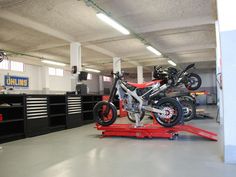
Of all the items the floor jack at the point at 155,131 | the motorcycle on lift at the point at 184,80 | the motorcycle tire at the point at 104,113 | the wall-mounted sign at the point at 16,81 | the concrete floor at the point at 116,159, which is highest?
the wall-mounted sign at the point at 16,81

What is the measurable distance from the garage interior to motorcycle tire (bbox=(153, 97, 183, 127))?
38 cm

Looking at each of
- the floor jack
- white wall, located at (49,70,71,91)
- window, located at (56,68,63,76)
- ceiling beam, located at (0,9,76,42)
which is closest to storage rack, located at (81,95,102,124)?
ceiling beam, located at (0,9,76,42)

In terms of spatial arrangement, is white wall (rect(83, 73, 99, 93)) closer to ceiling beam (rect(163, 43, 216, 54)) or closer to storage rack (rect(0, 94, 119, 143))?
ceiling beam (rect(163, 43, 216, 54))

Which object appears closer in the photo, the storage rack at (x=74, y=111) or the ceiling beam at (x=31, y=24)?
the ceiling beam at (x=31, y=24)

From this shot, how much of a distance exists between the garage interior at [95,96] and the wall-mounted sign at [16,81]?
0.11m

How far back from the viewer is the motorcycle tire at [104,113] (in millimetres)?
4922

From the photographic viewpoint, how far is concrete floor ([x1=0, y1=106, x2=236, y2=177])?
254 centimetres

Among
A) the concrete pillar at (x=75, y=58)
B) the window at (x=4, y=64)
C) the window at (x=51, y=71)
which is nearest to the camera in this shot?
the concrete pillar at (x=75, y=58)

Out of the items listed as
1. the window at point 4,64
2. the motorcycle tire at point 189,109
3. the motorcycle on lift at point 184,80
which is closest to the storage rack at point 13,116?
the motorcycle on lift at point 184,80

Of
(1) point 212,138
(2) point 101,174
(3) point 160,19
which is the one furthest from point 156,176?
(3) point 160,19

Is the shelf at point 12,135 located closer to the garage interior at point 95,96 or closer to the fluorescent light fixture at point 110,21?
the garage interior at point 95,96

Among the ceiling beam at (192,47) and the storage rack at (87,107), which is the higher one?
the ceiling beam at (192,47)

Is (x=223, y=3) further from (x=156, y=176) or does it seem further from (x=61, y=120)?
(x=61, y=120)

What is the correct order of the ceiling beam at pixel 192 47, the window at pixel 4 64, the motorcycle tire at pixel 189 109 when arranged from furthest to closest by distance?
the window at pixel 4 64, the ceiling beam at pixel 192 47, the motorcycle tire at pixel 189 109
